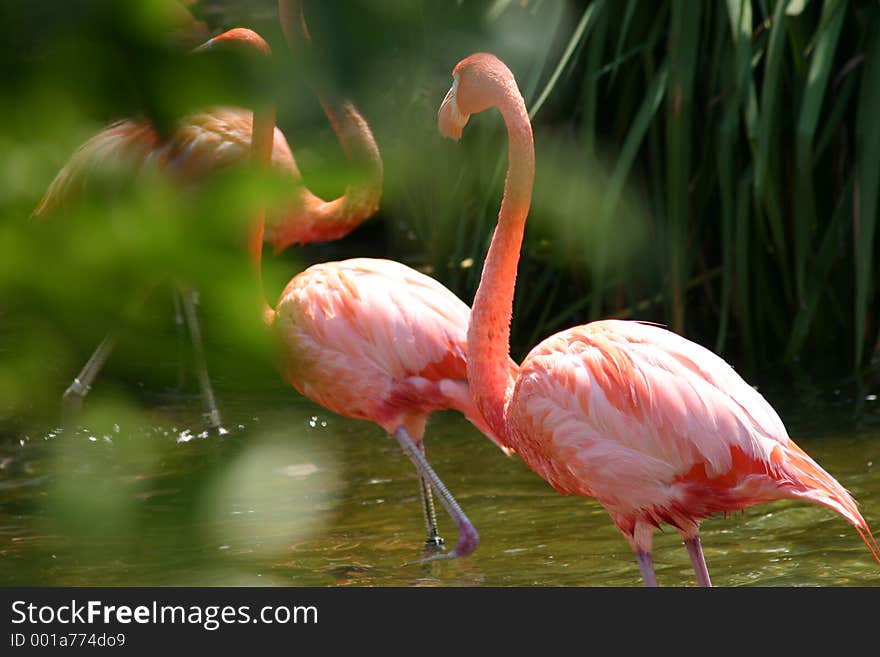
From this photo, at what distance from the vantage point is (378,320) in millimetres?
3475

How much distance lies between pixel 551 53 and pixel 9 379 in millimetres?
4057

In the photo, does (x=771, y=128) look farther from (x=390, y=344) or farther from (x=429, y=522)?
(x=429, y=522)

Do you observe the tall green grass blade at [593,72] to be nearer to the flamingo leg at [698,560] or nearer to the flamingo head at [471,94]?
the flamingo head at [471,94]

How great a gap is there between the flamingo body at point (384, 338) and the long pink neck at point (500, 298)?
2.00 feet

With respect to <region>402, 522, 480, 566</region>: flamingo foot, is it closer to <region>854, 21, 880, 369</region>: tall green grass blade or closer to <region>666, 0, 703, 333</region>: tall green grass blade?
<region>666, 0, 703, 333</region>: tall green grass blade

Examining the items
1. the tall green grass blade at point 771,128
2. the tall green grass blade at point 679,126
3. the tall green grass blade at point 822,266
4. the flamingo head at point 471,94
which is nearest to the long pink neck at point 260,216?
the flamingo head at point 471,94

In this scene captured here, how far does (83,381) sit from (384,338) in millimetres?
2961

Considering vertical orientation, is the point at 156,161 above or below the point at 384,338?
above

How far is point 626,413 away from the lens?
8.29 ft

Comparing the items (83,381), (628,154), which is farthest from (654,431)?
(83,381)
